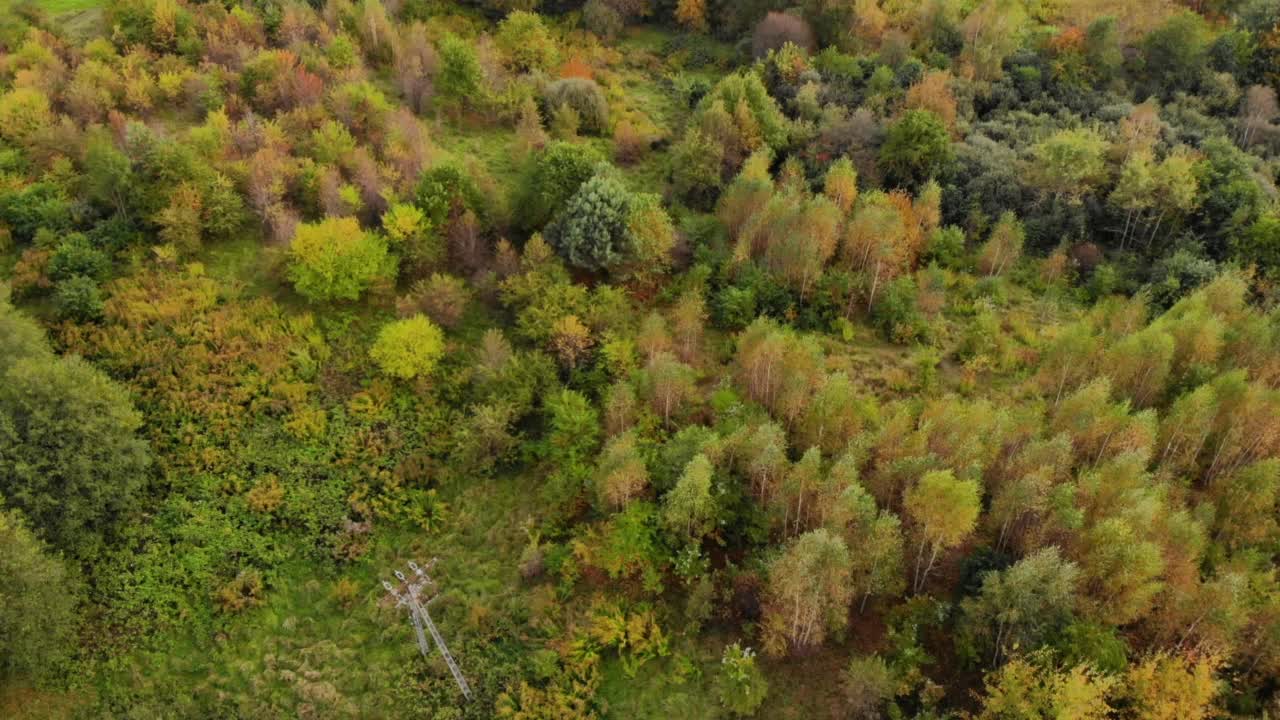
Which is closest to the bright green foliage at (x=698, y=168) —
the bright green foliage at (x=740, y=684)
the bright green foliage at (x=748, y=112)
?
the bright green foliage at (x=748, y=112)

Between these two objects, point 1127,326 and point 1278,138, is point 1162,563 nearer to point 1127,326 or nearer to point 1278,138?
point 1127,326

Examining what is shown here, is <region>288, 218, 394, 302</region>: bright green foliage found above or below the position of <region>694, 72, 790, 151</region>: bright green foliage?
below

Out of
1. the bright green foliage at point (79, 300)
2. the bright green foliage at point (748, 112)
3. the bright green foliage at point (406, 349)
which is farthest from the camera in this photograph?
the bright green foliage at point (748, 112)

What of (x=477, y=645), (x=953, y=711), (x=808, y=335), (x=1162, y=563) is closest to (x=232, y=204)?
(x=477, y=645)

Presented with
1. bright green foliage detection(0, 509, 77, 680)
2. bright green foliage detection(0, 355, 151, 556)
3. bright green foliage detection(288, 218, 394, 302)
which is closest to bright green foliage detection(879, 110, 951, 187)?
bright green foliage detection(288, 218, 394, 302)

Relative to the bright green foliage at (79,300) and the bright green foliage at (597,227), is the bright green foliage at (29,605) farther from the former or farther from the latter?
the bright green foliage at (597,227)

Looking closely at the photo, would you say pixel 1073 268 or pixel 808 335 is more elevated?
pixel 1073 268

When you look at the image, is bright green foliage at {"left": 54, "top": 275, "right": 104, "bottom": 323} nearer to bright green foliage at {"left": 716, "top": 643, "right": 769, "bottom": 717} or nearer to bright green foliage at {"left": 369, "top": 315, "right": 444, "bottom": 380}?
bright green foliage at {"left": 369, "top": 315, "right": 444, "bottom": 380}
